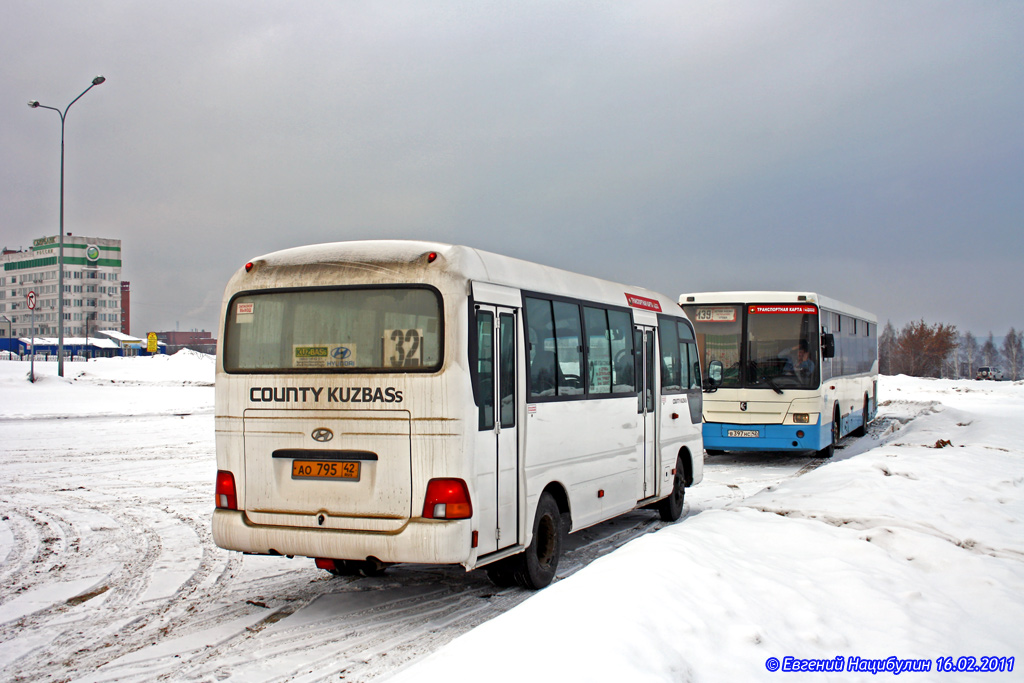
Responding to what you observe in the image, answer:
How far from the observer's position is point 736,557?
6.23 metres

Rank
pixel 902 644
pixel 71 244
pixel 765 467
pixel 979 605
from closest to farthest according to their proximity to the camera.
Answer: pixel 902 644, pixel 979 605, pixel 765 467, pixel 71 244

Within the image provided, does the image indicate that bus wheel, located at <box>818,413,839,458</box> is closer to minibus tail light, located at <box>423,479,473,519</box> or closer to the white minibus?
the white minibus

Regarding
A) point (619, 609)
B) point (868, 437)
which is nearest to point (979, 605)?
point (619, 609)

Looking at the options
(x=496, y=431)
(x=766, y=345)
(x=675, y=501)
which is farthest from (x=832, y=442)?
(x=496, y=431)

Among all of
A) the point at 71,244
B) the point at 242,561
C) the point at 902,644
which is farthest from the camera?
the point at 71,244

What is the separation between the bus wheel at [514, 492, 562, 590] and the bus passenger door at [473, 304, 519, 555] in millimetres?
327

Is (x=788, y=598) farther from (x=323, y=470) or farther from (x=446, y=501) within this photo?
(x=323, y=470)

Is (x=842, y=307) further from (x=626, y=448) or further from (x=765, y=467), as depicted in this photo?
(x=626, y=448)

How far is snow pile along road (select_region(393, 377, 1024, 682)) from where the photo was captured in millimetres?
4176

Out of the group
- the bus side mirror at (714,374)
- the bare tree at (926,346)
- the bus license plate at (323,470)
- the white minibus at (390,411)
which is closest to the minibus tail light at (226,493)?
the white minibus at (390,411)

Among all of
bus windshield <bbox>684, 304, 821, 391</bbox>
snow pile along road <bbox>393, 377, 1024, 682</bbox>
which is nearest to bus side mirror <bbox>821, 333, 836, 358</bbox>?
bus windshield <bbox>684, 304, 821, 391</bbox>

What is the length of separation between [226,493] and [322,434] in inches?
40.1

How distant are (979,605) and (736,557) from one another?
5.31ft

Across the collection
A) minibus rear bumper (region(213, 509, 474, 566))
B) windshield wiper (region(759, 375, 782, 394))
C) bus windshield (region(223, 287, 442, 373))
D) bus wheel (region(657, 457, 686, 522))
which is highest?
bus windshield (region(223, 287, 442, 373))
